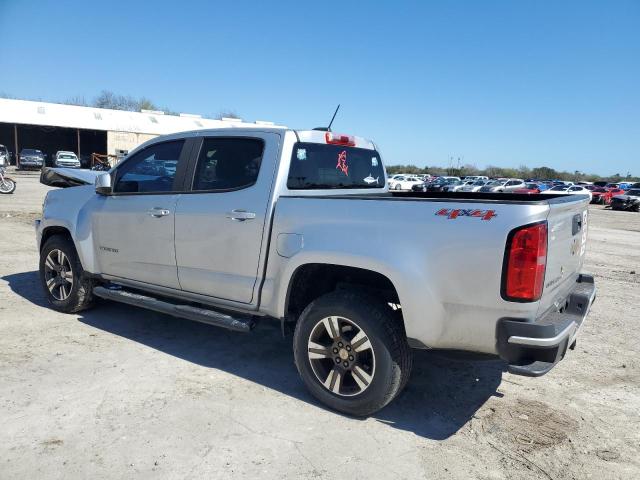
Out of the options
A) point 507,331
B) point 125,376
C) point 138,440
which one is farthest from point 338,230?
point 125,376

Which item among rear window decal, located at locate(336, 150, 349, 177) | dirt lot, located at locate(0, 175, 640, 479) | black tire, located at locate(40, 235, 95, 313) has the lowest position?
dirt lot, located at locate(0, 175, 640, 479)

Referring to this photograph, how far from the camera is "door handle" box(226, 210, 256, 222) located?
3.69m

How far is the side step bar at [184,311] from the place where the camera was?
12.4 ft

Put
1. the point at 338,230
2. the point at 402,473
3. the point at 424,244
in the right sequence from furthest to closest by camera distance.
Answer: the point at 338,230 → the point at 424,244 → the point at 402,473

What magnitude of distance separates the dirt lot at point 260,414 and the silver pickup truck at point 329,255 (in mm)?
355

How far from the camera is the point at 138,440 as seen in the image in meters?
2.98

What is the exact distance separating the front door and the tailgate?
292 centimetres

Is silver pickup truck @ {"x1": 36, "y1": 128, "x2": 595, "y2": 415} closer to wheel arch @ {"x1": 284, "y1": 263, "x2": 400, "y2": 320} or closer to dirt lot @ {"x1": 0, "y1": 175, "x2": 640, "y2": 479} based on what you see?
wheel arch @ {"x1": 284, "y1": 263, "x2": 400, "y2": 320}

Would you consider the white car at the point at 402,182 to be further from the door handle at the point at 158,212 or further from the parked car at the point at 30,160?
the door handle at the point at 158,212

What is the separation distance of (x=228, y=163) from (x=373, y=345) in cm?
192

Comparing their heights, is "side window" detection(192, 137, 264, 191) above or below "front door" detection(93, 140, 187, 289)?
above

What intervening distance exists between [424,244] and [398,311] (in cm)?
71

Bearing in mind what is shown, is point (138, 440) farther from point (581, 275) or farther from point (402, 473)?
point (581, 275)

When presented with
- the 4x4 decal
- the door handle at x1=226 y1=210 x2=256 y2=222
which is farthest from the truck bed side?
the door handle at x1=226 y1=210 x2=256 y2=222
